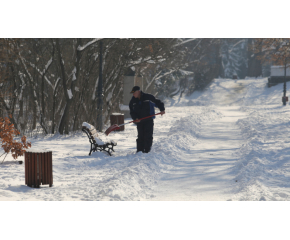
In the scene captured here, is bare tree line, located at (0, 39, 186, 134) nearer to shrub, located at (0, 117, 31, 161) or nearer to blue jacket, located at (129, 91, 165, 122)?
blue jacket, located at (129, 91, 165, 122)

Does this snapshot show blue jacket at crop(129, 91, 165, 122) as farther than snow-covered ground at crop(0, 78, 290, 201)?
Yes

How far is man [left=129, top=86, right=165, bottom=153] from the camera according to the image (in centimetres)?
1078

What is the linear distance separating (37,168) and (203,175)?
3557 millimetres

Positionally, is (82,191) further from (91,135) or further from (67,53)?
(67,53)

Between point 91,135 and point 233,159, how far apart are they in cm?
406

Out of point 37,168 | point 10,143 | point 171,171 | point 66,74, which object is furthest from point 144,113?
Answer: point 66,74

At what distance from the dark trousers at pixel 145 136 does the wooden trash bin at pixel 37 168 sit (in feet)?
12.3

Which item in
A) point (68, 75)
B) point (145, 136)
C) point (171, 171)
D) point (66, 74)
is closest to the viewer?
point (171, 171)

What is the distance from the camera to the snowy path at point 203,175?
22.5 ft

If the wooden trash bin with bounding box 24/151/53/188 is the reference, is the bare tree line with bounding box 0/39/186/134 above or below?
above

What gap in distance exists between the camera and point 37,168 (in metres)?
7.54

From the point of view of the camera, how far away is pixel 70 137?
15586 millimetres

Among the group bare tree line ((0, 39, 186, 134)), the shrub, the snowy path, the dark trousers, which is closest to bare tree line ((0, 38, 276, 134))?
bare tree line ((0, 39, 186, 134))

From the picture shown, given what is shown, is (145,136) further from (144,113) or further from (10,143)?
(10,143)
